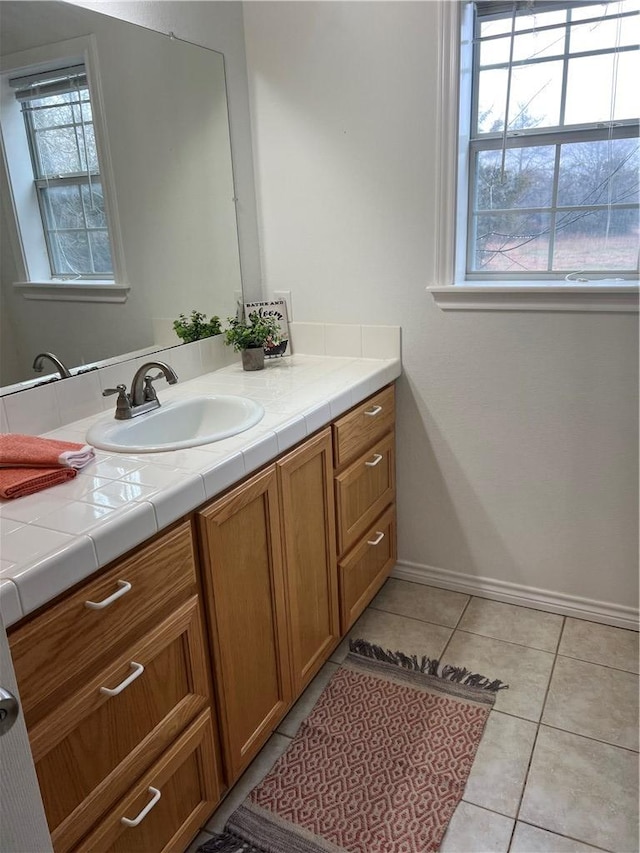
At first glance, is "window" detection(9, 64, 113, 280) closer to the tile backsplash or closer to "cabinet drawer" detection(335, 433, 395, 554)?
the tile backsplash

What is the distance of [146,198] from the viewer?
198 cm

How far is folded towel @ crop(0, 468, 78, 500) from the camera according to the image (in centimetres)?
129

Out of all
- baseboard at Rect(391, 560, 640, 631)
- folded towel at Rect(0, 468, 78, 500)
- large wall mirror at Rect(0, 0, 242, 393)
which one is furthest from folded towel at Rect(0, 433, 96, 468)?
baseboard at Rect(391, 560, 640, 631)

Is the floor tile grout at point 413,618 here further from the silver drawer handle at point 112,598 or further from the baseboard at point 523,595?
the silver drawer handle at point 112,598

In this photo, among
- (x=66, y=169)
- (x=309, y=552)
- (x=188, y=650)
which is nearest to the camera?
(x=188, y=650)

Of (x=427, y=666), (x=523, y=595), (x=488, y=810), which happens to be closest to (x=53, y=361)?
(x=427, y=666)

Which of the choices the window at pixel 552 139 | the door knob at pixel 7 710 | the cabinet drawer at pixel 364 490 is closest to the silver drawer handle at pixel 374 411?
the cabinet drawer at pixel 364 490

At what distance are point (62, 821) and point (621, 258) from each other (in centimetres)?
211

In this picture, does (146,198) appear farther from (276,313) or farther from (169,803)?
(169,803)

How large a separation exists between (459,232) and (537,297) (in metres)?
0.35

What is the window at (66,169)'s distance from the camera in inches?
62.7

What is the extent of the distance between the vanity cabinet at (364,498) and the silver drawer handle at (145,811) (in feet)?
2.98

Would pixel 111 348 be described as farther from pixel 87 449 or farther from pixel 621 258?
pixel 621 258

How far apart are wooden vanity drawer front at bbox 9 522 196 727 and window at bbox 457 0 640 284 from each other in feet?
4.99
